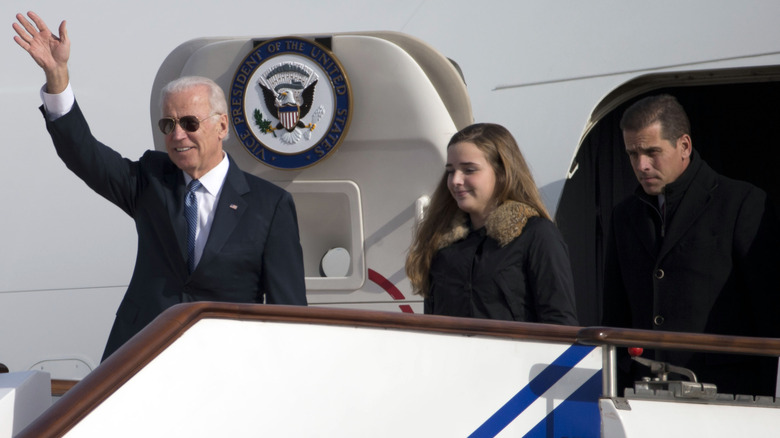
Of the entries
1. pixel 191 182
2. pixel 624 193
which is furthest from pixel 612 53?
pixel 191 182

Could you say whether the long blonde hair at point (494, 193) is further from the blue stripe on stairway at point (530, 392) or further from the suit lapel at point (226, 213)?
the blue stripe on stairway at point (530, 392)

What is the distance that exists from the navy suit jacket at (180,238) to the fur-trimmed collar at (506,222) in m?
0.44

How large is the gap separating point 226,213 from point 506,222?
690 mm

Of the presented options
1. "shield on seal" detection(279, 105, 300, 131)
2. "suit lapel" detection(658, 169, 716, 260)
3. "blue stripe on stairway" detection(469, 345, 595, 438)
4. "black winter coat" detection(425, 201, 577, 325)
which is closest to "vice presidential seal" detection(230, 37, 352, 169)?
"shield on seal" detection(279, 105, 300, 131)

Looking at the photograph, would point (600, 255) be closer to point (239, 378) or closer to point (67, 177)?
point (67, 177)

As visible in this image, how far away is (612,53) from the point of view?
148 inches

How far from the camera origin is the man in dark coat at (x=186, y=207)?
8.21 ft

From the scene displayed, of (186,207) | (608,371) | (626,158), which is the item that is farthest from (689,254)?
(626,158)

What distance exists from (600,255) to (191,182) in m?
2.43

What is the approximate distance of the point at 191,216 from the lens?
2553mm

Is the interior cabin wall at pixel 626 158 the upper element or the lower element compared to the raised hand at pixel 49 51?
lower

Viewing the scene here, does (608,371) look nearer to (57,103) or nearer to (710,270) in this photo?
(710,270)

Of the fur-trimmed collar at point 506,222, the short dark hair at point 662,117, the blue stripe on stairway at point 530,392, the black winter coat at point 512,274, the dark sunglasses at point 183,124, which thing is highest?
the dark sunglasses at point 183,124

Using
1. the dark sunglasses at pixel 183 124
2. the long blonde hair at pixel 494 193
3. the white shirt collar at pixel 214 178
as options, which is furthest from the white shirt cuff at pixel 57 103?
the long blonde hair at pixel 494 193
